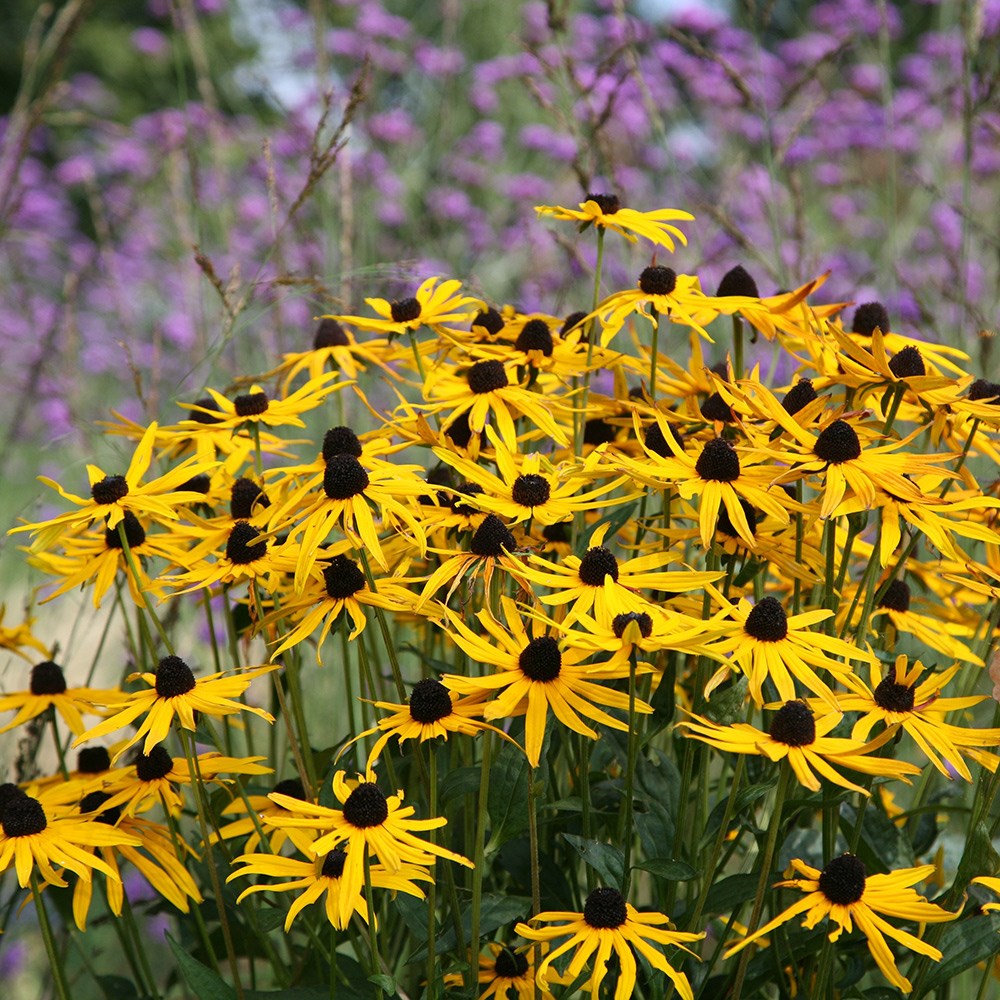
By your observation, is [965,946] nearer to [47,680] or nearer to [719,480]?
[719,480]

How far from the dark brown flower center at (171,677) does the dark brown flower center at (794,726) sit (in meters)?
0.56

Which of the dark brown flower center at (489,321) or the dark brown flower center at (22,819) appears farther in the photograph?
the dark brown flower center at (489,321)

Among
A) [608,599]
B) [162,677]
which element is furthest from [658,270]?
[162,677]

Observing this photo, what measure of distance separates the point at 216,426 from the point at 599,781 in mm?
617

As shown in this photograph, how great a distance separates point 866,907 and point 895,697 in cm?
20

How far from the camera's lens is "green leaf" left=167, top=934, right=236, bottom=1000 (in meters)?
1.26

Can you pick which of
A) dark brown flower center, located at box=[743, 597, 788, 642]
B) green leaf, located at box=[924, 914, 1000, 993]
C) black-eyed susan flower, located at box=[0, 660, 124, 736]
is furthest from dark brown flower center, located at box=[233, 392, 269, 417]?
green leaf, located at box=[924, 914, 1000, 993]

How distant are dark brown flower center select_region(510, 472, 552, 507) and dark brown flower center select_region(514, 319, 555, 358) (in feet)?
0.92

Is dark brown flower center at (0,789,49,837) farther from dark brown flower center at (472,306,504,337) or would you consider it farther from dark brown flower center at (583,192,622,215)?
dark brown flower center at (583,192,622,215)

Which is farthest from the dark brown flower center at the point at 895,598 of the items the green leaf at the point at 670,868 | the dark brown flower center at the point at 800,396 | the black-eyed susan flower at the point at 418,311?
the black-eyed susan flower at the point at 418,311

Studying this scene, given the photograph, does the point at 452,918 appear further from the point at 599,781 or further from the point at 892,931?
the point at 892,931

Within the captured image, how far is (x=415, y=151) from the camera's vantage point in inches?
222

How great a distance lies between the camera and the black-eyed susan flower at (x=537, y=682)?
3.65ft

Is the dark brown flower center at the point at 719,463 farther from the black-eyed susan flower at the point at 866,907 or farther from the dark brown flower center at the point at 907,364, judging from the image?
the black-eyed susan flower at the point at 866,907
